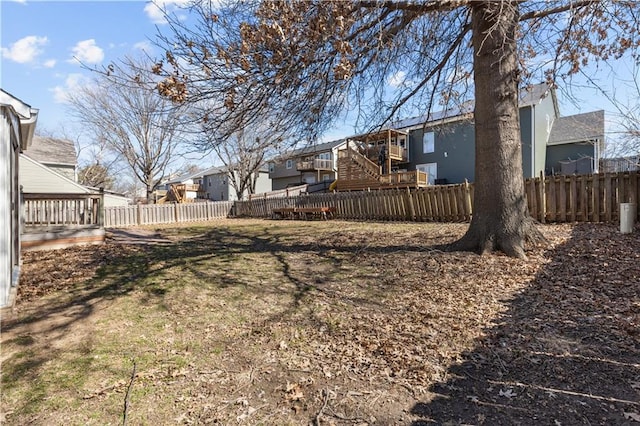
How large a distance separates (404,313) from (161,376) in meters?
2.79

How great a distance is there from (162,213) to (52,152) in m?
8.96

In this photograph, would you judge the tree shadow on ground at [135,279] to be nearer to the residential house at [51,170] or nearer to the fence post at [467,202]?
the fence post at [467,202]

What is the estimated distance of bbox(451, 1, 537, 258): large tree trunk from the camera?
624cm

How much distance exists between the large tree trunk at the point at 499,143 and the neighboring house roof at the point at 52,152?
964 inches

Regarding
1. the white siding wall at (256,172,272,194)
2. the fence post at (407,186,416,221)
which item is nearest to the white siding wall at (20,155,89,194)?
the fence post at (407,186,416,221)

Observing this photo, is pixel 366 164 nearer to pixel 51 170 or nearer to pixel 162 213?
pixel 162 213

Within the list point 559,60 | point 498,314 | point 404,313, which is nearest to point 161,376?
point 404,313

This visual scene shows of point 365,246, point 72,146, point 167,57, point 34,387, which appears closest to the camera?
point 34,387

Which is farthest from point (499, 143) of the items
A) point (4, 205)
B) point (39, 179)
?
point (39, 179)

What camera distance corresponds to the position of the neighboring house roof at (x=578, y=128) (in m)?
22.0

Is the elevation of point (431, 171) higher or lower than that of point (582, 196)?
higher

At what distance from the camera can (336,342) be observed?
3.79 metres

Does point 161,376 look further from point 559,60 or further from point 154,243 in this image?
point 559,60

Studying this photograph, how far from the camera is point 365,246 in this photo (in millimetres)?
7816
